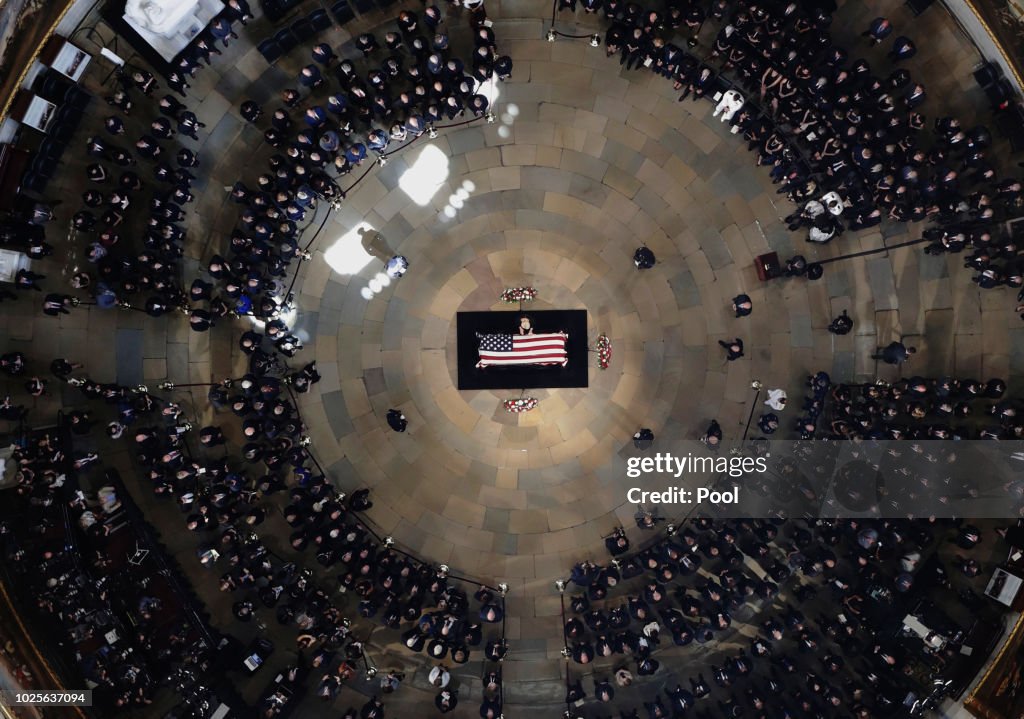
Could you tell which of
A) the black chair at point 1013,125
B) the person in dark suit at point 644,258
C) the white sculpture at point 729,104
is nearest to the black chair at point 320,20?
the person in dark suit at point 644,258

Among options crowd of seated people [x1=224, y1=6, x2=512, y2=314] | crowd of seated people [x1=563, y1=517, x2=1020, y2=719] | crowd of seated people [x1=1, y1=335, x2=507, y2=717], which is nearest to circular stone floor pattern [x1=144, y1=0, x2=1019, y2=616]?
crowd of seated people [x1=224, y1=6, x2=512, y2=314]

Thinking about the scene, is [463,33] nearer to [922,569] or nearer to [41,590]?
[41,590]

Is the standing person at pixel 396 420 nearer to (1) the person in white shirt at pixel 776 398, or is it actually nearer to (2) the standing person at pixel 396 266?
(2) the standing person at pixel 396 266

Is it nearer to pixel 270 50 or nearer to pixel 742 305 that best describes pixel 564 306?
pixel 742 305

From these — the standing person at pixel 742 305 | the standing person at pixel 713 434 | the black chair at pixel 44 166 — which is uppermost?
the black chair at pixel 44 166

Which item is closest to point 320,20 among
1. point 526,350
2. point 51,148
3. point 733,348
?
point 51,148

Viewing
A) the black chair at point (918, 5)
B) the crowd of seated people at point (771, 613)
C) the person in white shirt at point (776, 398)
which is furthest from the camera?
the person in white shirt at point (776, 398)

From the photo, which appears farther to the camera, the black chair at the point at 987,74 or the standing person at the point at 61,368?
the black chair at the point at 987,74

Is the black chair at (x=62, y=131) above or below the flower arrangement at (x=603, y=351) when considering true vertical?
above
